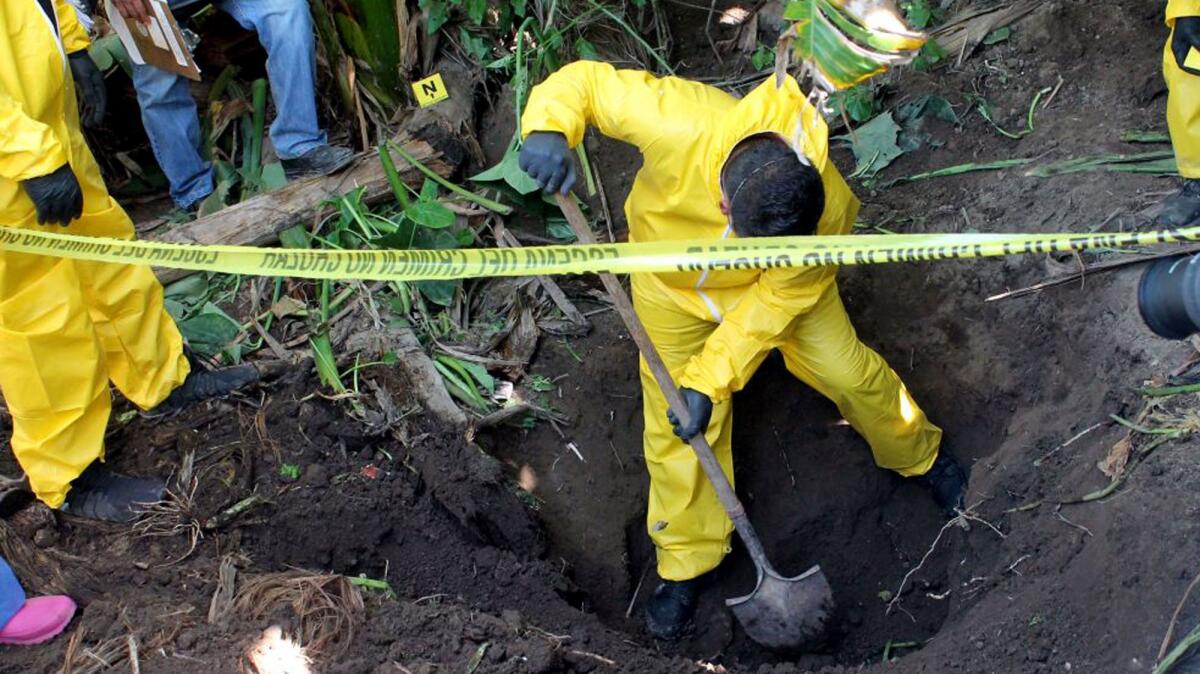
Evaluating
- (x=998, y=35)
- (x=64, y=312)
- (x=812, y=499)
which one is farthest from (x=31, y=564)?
(x=998, y=35)

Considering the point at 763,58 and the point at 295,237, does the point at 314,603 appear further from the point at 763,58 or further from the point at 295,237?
the point at 763,58

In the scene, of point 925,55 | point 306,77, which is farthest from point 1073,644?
point 306,77

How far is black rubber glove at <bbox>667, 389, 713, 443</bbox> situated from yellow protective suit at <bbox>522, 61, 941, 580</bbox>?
0.13ft

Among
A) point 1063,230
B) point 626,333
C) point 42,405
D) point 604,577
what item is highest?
point 42,405

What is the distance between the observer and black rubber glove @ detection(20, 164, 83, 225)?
126 inches

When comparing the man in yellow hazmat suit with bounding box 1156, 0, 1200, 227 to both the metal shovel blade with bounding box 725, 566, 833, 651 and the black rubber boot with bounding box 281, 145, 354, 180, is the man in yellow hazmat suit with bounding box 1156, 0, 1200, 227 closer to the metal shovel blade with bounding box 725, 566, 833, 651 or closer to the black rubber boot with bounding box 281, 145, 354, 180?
the metal shovel blade with bounding box 725, 566, 833, 651

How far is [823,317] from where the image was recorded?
12.1 ft

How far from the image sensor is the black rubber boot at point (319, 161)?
475cm

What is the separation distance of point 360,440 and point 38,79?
155 centimetres

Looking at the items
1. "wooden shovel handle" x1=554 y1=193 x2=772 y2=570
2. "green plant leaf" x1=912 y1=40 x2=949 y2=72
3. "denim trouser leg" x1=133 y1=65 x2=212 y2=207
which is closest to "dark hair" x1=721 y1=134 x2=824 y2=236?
"wooden shovel handle" x1=554 y1=193 x2=772 y2=570

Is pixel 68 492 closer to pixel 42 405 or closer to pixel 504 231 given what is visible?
pixel 42 405

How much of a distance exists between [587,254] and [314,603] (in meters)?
1.26

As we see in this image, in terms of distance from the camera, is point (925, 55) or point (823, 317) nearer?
point (823, 317)

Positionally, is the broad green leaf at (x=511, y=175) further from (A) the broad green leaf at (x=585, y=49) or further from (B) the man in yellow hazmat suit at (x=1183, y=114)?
(B) the man in yellow hazmat suit at (x=1183, y=114)
